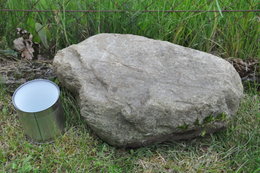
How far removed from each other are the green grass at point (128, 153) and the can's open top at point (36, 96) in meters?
0.21

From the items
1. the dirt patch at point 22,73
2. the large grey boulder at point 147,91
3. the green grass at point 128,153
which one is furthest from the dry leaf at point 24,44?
the green grass at point 128,153

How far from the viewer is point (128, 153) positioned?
199cm

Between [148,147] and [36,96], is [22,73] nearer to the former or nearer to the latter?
[36,96]

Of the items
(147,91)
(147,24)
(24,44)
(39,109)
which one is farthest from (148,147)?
(24,44)

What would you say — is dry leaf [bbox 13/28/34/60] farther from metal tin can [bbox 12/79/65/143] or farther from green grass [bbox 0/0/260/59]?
metal tin can [bbox 12/79/65/143]

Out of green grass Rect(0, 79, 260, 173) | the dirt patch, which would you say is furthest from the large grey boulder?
the dirt patch

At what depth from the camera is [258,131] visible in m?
2.03

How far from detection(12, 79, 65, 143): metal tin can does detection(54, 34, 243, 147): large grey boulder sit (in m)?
0.14

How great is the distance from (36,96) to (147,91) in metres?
0.66

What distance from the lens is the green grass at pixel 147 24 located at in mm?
2436

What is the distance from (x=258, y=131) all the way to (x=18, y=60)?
172cm

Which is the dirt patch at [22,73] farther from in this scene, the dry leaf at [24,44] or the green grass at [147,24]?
the green grass at [147,24]

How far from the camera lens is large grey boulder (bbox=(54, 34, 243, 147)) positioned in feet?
6.00

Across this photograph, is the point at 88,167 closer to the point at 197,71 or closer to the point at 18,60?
the point at 197,71
